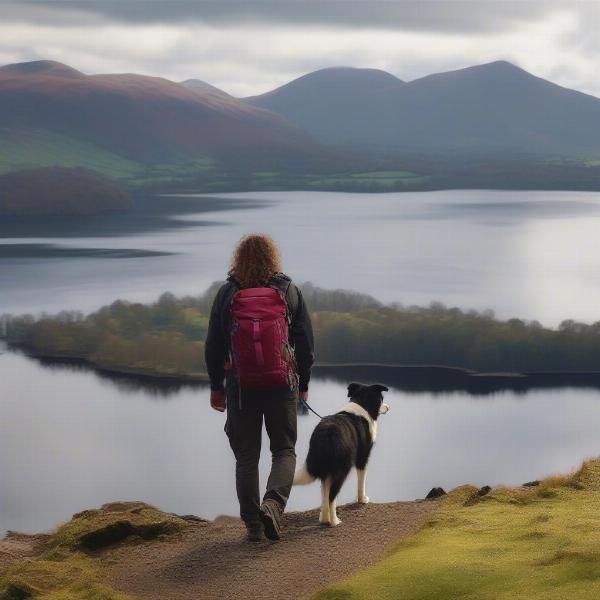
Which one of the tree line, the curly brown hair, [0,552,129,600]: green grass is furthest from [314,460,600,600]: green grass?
the tree line

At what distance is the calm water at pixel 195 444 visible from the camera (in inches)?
1742

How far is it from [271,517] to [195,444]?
49202 millimetres

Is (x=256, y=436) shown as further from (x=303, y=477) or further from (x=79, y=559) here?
(x=79, y=559)

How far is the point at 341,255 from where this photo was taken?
140125mm

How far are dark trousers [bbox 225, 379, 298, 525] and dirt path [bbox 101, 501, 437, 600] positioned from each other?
390 millimetres

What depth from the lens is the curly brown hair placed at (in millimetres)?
7254

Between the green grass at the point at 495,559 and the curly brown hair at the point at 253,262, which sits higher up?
the curly brown hair at the point at 253,262

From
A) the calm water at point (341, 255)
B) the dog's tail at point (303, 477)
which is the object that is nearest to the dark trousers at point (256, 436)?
the dog's tail at point (303, 477)

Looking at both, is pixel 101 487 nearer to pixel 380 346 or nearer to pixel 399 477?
pixel 399 477

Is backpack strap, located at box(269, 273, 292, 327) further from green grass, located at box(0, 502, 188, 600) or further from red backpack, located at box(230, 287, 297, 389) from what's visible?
green grass, located at box(0, 502, 188, 600)

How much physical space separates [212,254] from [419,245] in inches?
1298

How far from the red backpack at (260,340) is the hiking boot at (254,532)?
1102 millimetres

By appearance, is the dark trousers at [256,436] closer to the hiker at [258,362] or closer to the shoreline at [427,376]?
the hiker at [258,362]

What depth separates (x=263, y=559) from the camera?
7086 millimetres
